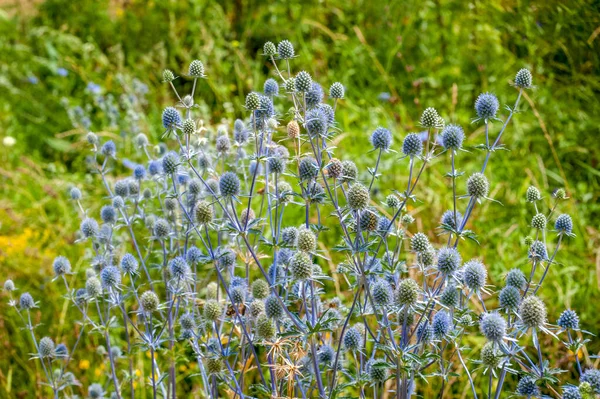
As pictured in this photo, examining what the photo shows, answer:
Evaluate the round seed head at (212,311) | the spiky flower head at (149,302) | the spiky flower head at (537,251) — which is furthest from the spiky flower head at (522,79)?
the spiky flower head at (149,302)

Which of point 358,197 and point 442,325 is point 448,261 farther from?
point 358,197

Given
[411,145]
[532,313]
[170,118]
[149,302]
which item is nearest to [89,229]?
[149,302]

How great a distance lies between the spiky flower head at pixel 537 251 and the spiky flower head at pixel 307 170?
0.73m

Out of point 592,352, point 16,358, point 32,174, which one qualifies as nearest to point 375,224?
point 592,352

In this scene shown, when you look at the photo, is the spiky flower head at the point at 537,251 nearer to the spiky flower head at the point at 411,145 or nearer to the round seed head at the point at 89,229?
the spiky flower head at the point at 411,145

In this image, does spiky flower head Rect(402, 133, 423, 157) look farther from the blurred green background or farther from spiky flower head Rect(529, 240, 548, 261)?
the blurred green background

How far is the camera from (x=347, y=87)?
588 cm

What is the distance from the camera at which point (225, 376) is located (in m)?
2.37

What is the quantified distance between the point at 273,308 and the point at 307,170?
1.48 feet

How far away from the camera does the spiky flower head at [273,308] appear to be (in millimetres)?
2076

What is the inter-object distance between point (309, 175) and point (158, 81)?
15.6ft

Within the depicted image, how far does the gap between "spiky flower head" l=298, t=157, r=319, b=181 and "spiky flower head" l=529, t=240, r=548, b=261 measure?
0.73 metres

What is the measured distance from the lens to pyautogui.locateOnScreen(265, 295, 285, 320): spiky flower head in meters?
2.08

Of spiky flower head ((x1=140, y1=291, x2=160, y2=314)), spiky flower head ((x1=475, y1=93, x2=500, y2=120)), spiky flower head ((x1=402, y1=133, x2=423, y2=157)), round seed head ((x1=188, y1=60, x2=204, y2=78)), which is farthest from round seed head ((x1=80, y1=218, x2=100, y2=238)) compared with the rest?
spiky flower head ((x1=475, y1=93, x2=500, y2=120))
